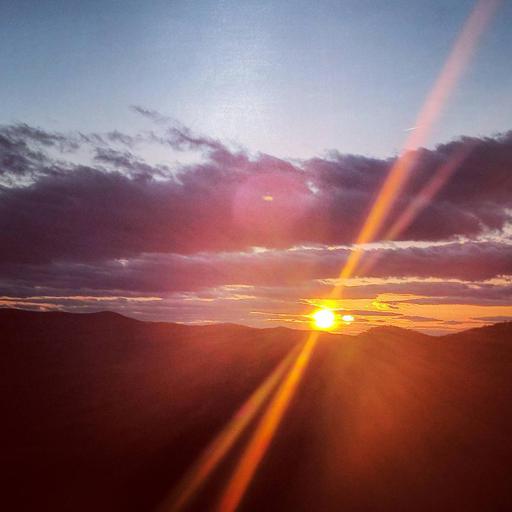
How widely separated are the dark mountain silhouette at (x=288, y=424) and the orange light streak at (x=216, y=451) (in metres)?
0.29

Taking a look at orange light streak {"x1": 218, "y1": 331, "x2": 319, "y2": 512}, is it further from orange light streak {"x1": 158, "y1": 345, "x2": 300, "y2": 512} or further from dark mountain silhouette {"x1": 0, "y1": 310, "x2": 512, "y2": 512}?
orange light streak {"x1": 158, "y1": 345, "x2": 300, "y2": 512}

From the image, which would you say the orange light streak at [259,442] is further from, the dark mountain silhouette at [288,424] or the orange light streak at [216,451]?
the orange light streak at [216,451]

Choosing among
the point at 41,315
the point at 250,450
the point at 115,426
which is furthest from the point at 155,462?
the point at 41,315

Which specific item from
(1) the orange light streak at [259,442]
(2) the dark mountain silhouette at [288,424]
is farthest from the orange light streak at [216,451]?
(1) the orange light streak at [259,442]

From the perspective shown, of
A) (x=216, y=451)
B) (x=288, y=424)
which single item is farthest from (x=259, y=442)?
(x=288, y=424)

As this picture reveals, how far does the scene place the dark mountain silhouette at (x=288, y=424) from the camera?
13148mm

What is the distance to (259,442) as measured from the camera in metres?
16.4

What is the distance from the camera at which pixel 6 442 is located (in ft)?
55.4

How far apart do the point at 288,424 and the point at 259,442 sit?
1960 mm

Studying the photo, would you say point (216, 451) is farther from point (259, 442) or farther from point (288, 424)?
point (288, 424)

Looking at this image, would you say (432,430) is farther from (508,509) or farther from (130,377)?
(130,377)

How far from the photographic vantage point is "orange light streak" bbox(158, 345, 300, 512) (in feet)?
42.0

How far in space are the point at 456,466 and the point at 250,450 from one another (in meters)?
5.43

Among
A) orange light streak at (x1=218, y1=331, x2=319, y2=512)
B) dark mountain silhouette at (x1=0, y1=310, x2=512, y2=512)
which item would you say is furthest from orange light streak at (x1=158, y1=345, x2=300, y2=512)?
orange light streak at (x1=218, y1=331, x2=319, y2=512)
